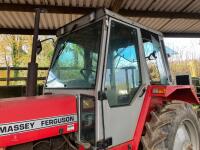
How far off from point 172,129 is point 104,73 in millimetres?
1224

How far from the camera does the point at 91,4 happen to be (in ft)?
21.8

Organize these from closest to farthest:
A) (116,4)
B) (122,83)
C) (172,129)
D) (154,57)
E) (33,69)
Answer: (122,83), (172,129), (33,69), (154,57), (116,4)

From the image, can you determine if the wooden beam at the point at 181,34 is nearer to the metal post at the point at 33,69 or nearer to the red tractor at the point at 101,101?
the red tractor at the point at 101,101

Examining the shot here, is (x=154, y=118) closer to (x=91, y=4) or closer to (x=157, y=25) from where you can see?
(x=91, y=4)

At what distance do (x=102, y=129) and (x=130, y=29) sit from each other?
4.37 ft

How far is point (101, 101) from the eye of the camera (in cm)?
291

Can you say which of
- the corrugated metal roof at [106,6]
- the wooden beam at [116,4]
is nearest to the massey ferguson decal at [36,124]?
the wooden beam at [116,4]

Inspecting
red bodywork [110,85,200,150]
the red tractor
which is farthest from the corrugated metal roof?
red bodywork [110,85,200,150]

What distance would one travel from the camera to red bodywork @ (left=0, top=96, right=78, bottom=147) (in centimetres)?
247

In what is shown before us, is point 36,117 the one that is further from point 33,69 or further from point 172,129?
point 172,129

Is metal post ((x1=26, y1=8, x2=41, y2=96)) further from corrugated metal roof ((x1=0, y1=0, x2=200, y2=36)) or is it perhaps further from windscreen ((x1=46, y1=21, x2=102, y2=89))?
corrugated metal roof ((x1=0, y1=0, x2=200, y2=36))

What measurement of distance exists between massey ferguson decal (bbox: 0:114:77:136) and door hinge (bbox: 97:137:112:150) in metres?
0.34

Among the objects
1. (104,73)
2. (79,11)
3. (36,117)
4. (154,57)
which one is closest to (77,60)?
(104,73)

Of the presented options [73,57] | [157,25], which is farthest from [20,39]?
[73,57]
